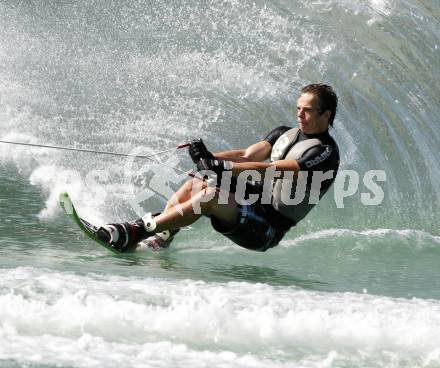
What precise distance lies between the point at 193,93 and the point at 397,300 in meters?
4.20

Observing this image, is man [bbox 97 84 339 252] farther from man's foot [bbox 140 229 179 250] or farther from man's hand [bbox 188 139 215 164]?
man's hand [bbox 188 139 215 164]

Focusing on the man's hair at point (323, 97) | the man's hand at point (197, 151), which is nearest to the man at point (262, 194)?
the man's hair at point (323, 97)

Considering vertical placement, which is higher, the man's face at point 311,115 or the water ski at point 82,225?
the man's face at point 311,115

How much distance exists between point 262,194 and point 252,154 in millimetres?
254

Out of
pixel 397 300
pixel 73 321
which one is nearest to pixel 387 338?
pixel 397 300

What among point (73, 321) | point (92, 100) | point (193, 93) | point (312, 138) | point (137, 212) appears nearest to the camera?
point (73, 321)

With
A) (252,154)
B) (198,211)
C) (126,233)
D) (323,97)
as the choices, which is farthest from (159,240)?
(323,97)

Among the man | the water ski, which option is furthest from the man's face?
the water ski

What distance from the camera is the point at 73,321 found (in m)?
3.58

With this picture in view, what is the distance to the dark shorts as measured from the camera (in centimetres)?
521

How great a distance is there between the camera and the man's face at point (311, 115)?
17.2 feet

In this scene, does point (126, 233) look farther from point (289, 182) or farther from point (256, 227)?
point (289, 182)

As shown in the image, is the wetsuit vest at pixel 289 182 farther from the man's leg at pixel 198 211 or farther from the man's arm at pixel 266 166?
the man's leg at pixel 198 211

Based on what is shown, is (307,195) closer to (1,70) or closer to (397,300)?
(397,300)
